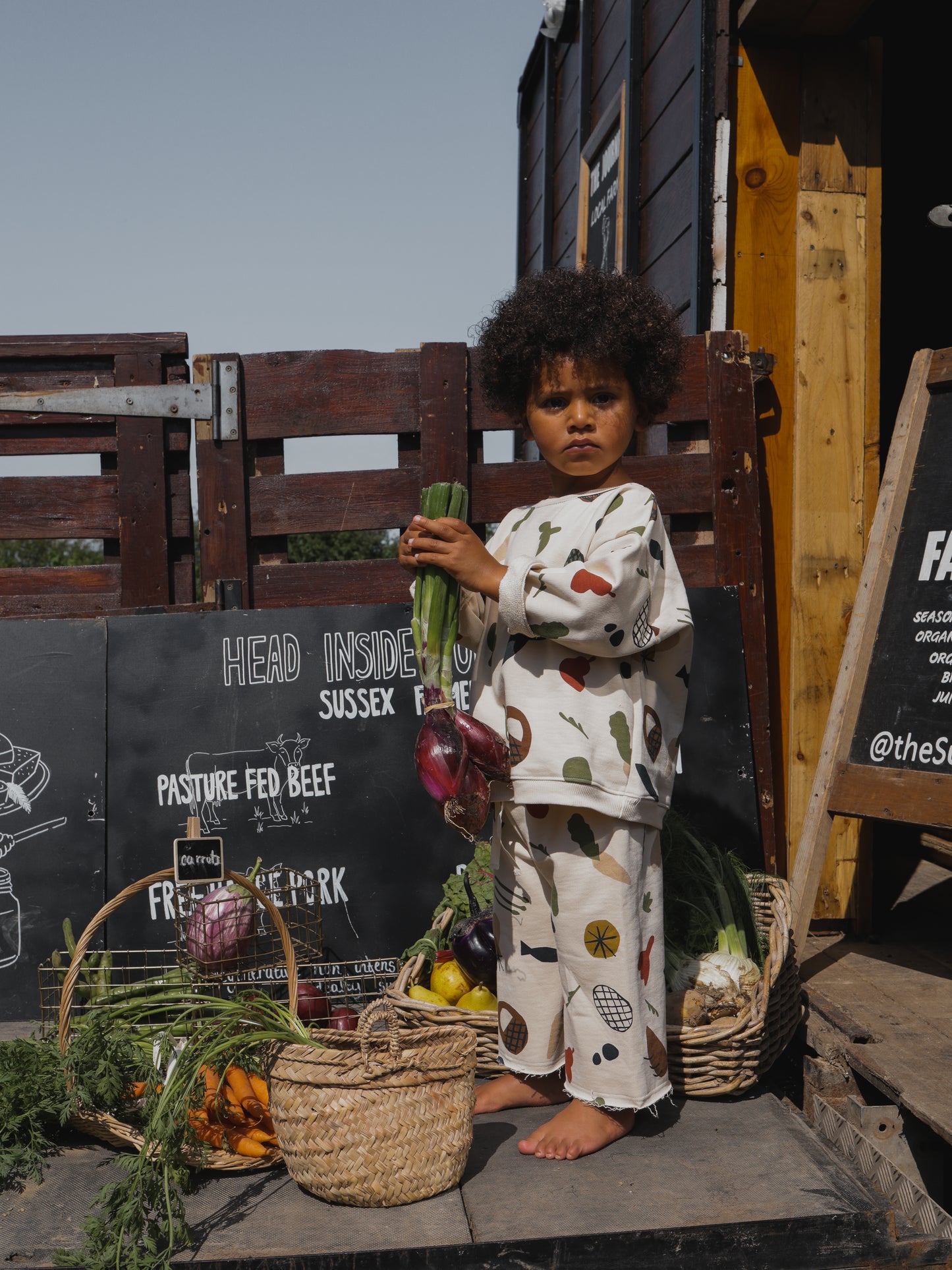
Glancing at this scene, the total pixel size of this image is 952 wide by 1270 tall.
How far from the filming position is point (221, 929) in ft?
10.2

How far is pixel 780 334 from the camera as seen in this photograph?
4176 millimetres

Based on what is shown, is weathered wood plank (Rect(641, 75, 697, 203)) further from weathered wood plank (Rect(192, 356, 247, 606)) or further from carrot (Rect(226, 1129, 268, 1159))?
carrot (Rect(226, 1129, 268, 1159))

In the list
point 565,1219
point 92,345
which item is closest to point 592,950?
point 565,1219

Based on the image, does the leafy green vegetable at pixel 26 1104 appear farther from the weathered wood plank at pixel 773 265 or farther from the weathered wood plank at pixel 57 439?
the weathered wood plank at pixel 773 265

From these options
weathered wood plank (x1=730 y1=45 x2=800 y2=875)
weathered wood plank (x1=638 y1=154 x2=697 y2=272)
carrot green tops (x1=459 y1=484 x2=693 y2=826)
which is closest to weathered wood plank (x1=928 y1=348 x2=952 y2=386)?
weathered wood plank (x1=730 y1=45 x2=800 y2=875)

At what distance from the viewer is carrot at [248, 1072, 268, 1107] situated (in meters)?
2.66

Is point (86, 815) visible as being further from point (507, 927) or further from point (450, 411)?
point (450, 411)

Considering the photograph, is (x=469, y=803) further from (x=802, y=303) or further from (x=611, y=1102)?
(x=802, y=303)

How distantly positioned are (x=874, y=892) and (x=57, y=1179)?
11.0ft

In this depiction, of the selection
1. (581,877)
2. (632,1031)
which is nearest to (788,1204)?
(632,1031)

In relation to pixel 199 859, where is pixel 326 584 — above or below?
above

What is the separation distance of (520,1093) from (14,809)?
6.52 feet

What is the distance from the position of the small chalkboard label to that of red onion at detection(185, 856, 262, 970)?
0.31 meters

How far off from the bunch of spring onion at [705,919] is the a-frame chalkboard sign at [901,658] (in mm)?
355
